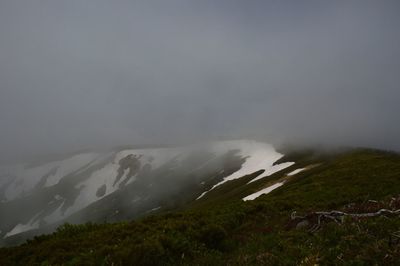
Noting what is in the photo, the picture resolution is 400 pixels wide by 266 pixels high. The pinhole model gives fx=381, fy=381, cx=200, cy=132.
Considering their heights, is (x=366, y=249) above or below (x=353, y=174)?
above

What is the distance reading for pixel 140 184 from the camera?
15138 centimetres

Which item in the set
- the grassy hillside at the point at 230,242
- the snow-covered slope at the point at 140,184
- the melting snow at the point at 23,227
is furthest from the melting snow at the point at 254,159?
the melting snow at the point at 23,227

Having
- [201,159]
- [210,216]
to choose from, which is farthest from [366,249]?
[201,159]

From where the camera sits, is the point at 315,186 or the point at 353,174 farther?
the point at 353,174

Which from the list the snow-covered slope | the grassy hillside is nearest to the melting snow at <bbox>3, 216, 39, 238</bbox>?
the snow-covered slope

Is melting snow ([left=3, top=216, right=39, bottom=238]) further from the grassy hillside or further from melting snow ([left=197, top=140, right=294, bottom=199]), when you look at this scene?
the grassy hillside

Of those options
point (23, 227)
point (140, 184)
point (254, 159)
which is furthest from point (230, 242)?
point (23, 227)

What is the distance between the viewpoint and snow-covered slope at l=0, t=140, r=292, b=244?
118750mm

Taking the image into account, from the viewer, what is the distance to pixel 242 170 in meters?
111

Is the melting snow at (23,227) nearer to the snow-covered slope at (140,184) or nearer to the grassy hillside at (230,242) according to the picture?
the snow-covered slope at (140,184)

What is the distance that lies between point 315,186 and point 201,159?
12111cm

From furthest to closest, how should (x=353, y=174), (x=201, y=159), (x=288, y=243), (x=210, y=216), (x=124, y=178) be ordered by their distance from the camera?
(x=124, y=178) → (x=201, y=159) → (x=353, y=174) → (x=210, y=216) → (x=288, y=243)

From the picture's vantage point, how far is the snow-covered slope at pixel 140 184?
119m

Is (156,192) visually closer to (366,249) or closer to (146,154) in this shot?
(146,154)
